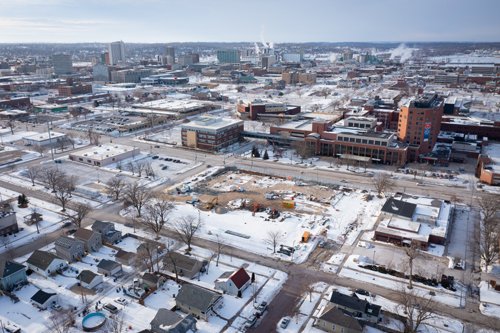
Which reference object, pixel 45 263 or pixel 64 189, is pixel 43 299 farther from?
pixel 64 189

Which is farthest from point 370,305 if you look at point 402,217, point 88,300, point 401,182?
point 401,182

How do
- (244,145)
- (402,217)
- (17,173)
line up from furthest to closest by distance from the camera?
1. (244,145)
2. (17,173)
3. (402,217)

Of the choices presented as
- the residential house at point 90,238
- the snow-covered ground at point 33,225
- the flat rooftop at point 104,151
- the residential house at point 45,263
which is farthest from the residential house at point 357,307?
the flat rooftop at point 104,151

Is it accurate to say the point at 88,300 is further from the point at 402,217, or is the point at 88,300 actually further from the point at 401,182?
the point at 401,182

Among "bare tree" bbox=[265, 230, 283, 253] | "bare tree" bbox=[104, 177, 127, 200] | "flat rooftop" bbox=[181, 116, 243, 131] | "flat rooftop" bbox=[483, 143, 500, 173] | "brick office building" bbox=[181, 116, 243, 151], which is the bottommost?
"bare tree" bbox=[265, 230, 283, 253]

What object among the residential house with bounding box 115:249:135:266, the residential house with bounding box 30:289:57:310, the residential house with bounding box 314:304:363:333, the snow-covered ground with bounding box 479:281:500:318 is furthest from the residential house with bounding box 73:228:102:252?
the snow-covered ground with bounding box 479:281:500:318

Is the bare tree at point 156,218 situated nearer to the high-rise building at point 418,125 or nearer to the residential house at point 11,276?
the residential house at point 11,276

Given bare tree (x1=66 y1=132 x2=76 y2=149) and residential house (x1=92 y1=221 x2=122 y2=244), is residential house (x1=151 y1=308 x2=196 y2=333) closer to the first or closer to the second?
residential house (x1=92 y1=221 x2=122 y2=244)
